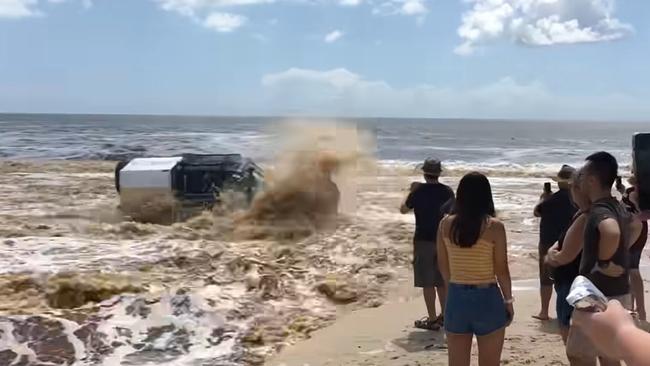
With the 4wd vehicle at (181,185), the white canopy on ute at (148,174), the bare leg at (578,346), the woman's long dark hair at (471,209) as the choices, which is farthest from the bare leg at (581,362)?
the white canopy on ute at (148,174)

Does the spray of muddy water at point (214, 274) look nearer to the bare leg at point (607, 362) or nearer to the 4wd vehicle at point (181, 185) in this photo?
the 4wd vehicle at point (181, 185)

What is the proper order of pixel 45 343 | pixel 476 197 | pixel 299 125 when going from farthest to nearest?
pixel 299 125, pixel 45 343, pixel 476 197

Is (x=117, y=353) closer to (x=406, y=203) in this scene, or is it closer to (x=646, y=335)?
(x=406, y=203)

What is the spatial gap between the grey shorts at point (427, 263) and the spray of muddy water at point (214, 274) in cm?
118

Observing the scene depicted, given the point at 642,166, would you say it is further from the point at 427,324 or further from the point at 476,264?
the point at 427,324

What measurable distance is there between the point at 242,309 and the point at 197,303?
45 cm

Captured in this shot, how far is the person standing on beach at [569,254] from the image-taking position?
409cm

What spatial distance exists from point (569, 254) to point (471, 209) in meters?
0.56

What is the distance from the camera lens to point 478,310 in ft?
14.2

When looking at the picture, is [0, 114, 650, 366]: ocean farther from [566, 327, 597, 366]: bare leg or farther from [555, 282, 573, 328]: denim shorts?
[566, 327, 597, 366]: bare leg

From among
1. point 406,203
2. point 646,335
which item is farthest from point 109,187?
point 646,335

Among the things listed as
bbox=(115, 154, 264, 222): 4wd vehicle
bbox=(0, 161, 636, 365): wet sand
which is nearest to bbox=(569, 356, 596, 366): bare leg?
bbox=(0, 161, 636, 365): wet sand

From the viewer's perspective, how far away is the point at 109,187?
2211 centimetres

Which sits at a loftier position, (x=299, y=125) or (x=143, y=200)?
(x=299, y=125)
